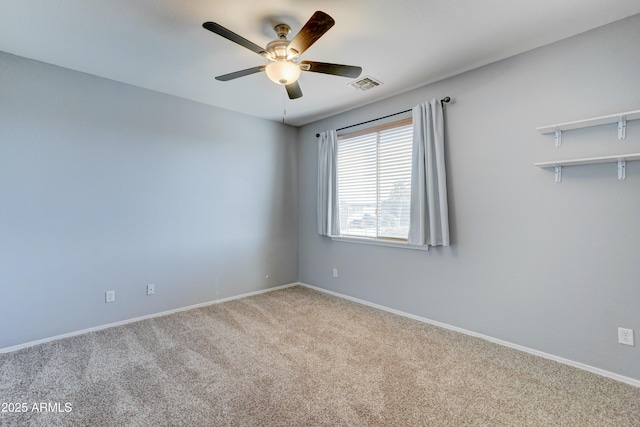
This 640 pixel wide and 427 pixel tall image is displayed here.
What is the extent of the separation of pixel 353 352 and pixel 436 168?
1.99 metres

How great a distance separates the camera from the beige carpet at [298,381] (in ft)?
5.78

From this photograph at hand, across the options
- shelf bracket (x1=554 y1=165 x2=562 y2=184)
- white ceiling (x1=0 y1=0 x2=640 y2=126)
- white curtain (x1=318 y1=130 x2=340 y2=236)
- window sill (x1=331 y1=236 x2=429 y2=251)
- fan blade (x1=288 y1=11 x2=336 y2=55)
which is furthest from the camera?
white curtain (x1=318 y1=130 x2=340 y2=236)

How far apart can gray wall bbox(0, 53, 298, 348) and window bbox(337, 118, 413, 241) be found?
124 centimetres

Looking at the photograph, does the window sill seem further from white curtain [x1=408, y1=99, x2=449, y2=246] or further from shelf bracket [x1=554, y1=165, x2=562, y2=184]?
shelf bracket [x1=554, y1=165, x2=562, y2=184]

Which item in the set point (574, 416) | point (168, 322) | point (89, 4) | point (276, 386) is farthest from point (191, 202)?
point (574, 416)

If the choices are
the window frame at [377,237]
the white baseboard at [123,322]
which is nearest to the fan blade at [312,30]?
the window frame at [377,237]

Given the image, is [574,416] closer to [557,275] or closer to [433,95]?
[557,275]

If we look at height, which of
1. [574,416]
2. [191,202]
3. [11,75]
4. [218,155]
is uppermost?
[11,75]

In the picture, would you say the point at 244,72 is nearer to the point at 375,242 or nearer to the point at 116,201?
the point at 116,201

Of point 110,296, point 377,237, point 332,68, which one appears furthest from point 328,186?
point 110,296

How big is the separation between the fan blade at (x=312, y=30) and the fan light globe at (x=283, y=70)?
104mm

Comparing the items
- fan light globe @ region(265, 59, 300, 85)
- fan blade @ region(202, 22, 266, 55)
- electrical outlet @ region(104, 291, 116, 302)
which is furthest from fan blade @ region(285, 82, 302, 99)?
electrical outlet @ region(104, 291, 116, 302)

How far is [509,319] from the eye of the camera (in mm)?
2672

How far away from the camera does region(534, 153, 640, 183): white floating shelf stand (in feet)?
6.71
